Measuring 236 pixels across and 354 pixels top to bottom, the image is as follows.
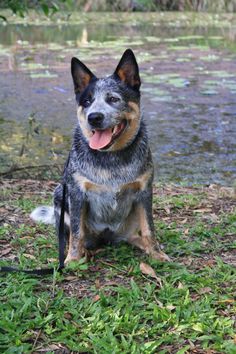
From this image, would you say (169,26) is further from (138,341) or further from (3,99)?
(138,341)

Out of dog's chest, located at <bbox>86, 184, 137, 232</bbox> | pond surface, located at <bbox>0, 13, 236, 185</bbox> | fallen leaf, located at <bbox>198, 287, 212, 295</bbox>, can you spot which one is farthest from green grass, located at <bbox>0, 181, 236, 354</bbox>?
pond surface, located at <bbox>0, 13, 236, 185</bbox>

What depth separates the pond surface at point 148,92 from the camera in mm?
8781

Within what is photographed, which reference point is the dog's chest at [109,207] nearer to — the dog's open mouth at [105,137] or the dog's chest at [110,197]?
the dog's chest at [110,197]

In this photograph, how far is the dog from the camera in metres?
4.25

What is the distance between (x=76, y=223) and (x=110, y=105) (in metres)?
0.89

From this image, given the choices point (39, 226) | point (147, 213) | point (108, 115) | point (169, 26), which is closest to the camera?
point (108, 115)

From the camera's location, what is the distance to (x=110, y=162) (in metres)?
4.35

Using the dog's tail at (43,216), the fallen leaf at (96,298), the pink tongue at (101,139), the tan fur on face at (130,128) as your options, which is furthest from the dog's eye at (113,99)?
the dog's tail at (43,216)

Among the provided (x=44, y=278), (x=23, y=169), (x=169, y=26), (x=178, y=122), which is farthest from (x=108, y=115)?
(x=169, y=26)

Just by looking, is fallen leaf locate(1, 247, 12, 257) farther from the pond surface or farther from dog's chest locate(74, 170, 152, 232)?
the pond surface

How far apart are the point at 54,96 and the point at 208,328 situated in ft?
30.4

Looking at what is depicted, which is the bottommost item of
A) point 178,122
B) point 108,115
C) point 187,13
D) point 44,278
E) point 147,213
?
point 187,13

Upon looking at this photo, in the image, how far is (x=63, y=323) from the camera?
360cm

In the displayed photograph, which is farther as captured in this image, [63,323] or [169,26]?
[169,26]
